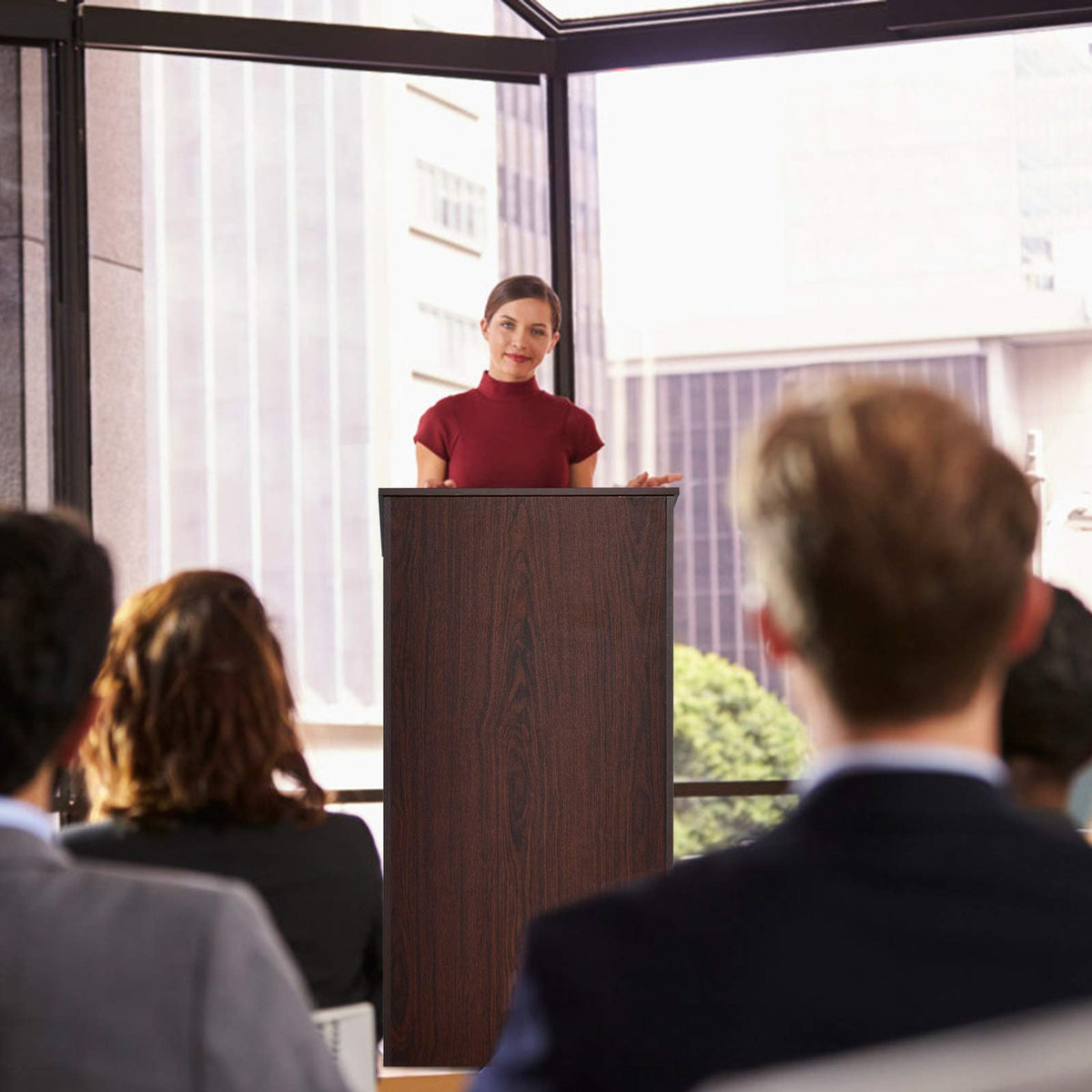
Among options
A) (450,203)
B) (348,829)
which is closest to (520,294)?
(450,203)

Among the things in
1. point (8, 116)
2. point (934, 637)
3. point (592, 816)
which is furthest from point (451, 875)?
point (8, 116)

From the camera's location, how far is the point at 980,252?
4.43m

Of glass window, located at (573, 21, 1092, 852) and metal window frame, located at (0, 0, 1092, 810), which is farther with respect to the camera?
glass window, located at (573, 21, 1092, 852)

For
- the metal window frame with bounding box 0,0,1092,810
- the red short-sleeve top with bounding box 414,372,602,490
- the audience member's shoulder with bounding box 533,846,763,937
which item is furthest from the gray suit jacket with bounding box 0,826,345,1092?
the metal window frame with bounding box 0,0,1092,810

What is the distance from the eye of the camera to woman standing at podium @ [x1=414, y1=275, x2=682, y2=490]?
3.53 metres

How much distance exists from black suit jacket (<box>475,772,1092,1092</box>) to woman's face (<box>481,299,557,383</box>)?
9.22 feet

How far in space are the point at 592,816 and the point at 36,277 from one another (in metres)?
2.26

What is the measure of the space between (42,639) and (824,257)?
377cm

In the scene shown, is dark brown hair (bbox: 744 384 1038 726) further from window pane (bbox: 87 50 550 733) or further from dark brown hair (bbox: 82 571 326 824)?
window pane (bbox: 87 50 550 733)

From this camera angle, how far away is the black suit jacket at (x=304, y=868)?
163 cm

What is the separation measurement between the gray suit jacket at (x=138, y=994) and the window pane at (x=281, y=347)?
338cm

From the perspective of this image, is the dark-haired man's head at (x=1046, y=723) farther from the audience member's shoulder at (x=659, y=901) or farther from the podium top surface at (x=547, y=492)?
the podium top surface at (x=547, y=492)

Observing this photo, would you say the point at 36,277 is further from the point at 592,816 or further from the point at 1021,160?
the point at 1021,160

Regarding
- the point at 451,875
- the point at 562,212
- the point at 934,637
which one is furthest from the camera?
the point at 562,212
